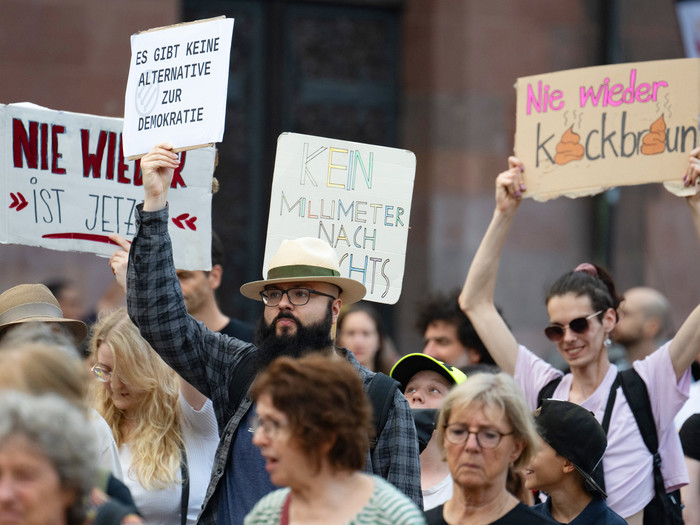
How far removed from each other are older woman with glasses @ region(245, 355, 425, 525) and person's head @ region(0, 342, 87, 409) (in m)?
0.48

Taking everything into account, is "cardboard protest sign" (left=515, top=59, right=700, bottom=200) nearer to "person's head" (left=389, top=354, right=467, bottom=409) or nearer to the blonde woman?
"person's head" (left=389, top=354, right=467, bottom=409)

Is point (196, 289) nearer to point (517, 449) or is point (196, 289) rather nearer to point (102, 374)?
point (102, 374)

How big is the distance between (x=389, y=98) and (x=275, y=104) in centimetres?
104

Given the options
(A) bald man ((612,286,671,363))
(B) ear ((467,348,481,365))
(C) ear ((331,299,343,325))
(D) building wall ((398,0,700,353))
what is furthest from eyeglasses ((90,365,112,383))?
(D) building wall ((398,0,700,353))

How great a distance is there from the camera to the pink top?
473 cm

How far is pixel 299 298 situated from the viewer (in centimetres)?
424

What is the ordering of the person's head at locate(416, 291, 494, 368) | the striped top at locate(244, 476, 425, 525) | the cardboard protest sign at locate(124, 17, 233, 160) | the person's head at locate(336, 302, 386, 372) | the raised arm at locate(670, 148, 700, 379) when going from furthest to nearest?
the person's head at locate(336, 302, 386, 372) → the person's head at locate(416, 291, 494, 368) → the raised arm at locate(670, 148, 700, 379) → the cardboard protest sign at locate(124, 17, 233, 160) → the striped top at locate(244, 476, 425, 525)

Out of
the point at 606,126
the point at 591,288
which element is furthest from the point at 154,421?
the point at 606,126

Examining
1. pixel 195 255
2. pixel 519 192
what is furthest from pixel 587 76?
pixel 195 255

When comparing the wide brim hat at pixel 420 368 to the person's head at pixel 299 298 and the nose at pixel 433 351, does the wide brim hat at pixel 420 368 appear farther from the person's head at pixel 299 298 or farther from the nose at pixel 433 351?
the nose at pixel 433 351

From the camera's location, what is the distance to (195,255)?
514 cm

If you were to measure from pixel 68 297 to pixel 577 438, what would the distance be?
4569 millimetres

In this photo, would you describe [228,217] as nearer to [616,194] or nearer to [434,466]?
[616,194]

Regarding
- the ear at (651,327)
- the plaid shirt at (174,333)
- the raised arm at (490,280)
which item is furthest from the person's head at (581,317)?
the ear at (651,327)
